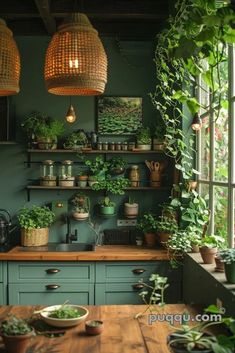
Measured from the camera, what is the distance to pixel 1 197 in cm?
464

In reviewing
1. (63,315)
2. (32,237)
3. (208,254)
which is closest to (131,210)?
(32,237)

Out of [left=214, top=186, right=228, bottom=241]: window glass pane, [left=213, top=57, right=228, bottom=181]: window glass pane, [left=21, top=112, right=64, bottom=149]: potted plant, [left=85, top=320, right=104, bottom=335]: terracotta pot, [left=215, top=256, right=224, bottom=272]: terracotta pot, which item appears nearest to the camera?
[left=85, top=320, right=104, bottom=335]: terracotta pot

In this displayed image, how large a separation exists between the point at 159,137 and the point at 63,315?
2.56 meters

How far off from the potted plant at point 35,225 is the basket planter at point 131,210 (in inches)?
30.1

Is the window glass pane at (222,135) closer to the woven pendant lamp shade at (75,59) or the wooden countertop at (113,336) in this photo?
the woven pendant lamp shade at (75,59)

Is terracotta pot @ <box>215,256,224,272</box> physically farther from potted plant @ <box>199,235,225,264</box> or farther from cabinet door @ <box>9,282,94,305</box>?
cabinet door @ <box>9,282,94,305</box>

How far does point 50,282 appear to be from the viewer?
154 inches

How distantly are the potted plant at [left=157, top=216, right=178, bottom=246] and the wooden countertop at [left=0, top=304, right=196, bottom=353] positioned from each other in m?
1.44

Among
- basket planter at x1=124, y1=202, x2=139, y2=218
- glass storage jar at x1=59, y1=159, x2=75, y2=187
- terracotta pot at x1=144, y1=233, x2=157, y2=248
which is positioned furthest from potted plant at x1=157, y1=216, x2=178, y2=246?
glass storage jar at x1=59, y1=159, x2=75, y2=187

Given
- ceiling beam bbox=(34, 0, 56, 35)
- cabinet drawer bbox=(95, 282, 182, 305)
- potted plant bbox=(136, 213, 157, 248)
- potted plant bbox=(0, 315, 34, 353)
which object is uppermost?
ceiling beam bbox=(34, 0, 56, 35)

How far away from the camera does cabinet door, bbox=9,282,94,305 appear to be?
3895 mm

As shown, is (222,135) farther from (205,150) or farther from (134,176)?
(134,176)

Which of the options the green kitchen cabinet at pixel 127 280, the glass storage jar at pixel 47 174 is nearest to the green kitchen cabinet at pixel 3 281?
the green kitchen cabinet at pixel 127 280

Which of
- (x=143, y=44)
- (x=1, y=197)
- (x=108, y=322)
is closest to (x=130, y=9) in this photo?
(x=143, y=44)
